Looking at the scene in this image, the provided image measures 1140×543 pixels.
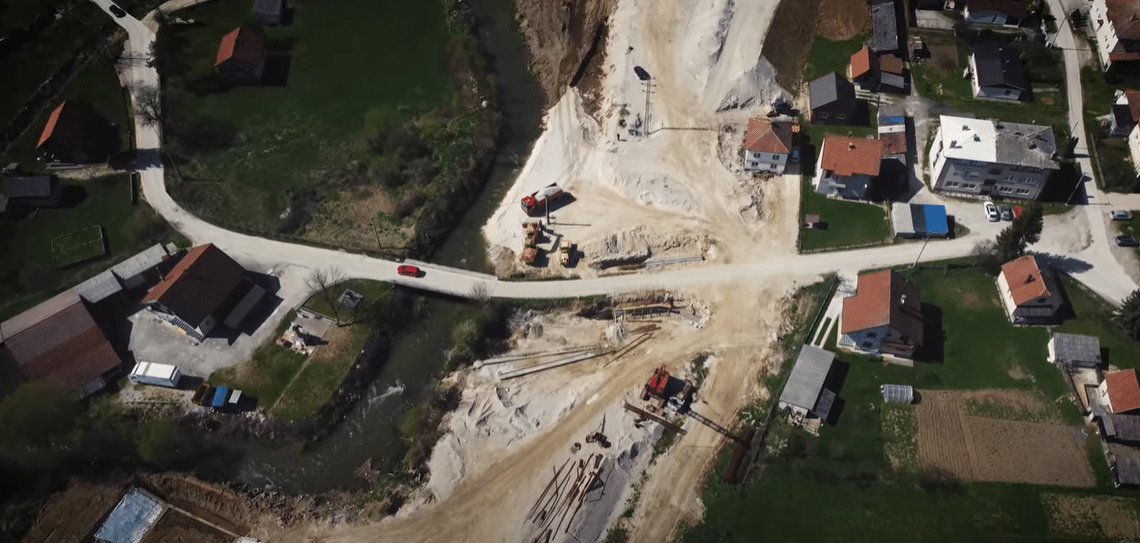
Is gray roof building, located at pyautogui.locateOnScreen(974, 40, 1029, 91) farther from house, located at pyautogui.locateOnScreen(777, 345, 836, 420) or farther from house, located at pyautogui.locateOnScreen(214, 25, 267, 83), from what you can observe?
house, located at pyautogui.locateOnScreen(214, 25, 267, 83)

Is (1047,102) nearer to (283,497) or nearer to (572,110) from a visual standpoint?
(572,110)

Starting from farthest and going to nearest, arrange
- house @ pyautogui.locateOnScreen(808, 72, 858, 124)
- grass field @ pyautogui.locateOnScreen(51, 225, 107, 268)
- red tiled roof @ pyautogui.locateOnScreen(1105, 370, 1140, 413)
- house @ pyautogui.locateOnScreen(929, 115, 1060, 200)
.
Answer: house @ pyautogui.locateOnScreen(808, 72, 858, 124) < grass field @ pyautogui.locateOnScreen(51, 225, 107, 268) < house @ pyautogui.locateOnScreen(929, 115, 1060, 200) < red tiled roof @ pyautogui.locateOnScreen(1105, 370, 1140, 413)

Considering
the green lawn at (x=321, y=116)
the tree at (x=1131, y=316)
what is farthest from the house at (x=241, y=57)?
the tree at (x=1131, y=316)

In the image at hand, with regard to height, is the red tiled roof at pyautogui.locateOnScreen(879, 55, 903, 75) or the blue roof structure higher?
the red tiled roof at pyautogui.locateOnScreen(879, 55, 903, 75)

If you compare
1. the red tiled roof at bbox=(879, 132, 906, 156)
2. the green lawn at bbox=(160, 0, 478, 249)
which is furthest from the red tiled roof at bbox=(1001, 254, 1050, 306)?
the green lawn at bbox=(160, 0, 478, 249)

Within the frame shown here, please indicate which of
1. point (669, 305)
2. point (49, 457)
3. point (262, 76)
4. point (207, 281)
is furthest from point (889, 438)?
point (262, 76)

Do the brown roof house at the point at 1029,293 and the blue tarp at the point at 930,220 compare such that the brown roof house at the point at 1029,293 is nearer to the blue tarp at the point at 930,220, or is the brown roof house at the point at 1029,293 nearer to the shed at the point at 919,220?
the blue tarp at the point at 930,220
